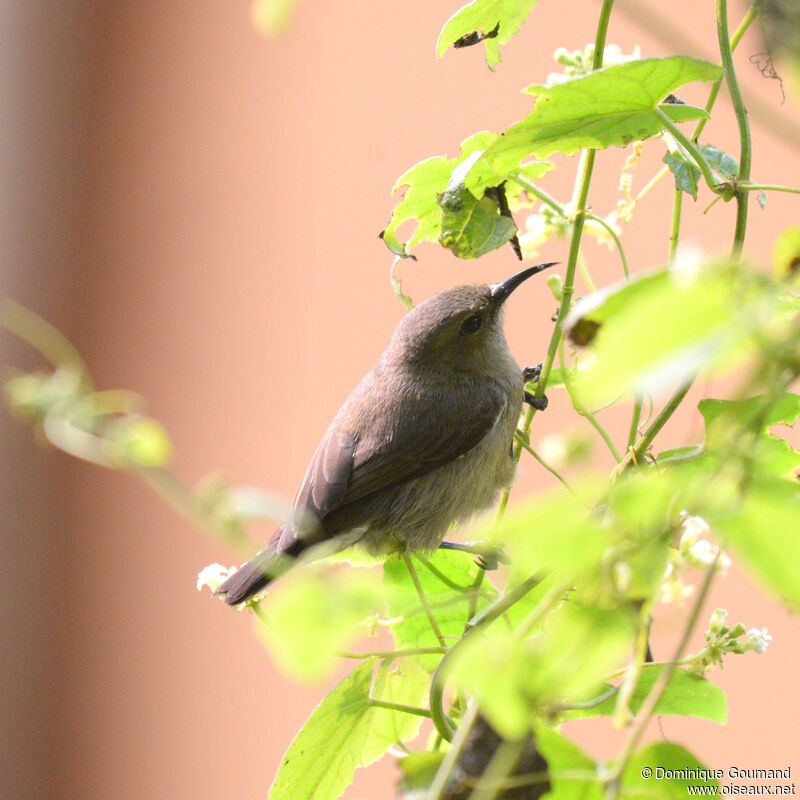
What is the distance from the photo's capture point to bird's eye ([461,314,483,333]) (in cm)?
136

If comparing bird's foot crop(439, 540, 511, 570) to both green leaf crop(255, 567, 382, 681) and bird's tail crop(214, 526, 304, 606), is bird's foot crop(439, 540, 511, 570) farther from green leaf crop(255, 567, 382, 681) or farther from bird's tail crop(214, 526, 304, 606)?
green leaf crop(255, 567, 382, 681)

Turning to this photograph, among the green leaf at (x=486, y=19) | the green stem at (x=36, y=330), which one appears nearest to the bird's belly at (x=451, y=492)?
the green leaf at (x=486, y=19)

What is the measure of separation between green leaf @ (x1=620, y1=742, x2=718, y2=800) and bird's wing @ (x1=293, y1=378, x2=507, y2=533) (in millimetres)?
748

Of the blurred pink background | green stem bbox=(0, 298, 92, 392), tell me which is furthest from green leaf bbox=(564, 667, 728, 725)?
green stem bbox=(0, 298, 92, 392)

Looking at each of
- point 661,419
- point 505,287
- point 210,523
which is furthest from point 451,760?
point 505,287

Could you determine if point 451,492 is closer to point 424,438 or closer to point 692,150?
point 424,438

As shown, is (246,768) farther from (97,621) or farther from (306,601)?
(306,601)

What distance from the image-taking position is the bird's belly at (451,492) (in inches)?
48.7

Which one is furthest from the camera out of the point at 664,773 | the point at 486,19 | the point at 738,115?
the point at 486,19

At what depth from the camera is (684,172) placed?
0.72m

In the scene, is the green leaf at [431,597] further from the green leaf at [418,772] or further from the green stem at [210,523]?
the green stem at [210,523]

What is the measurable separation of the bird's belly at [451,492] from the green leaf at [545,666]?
954mm

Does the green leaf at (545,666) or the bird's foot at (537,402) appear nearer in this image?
the green leaf at (545,666)

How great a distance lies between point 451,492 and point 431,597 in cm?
36
